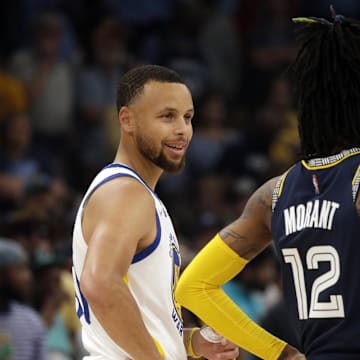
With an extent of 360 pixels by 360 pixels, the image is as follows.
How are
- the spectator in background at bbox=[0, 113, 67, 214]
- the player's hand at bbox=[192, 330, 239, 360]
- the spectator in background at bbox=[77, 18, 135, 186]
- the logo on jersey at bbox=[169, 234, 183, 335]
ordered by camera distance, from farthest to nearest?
the spectator in background at bbox=[77, 18, 135, 186] → the spectator in background at bbox=[0, 113, 67, 214] → the player's hand at bbox=[192, 330, 239, 360] → the logo on jersey at bbox=[169, 234, 183, 335]

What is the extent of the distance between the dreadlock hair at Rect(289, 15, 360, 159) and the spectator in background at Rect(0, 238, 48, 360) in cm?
340

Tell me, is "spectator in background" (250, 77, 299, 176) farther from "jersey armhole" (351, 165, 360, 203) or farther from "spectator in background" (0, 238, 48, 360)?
"jersey armhole" (351, 165, 360, 203)

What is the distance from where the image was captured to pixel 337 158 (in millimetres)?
3961

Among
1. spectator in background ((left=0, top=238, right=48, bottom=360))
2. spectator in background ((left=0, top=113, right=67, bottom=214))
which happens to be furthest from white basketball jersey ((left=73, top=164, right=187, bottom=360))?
spectator in background ((left=0, top=113, right=67, bottom=214))

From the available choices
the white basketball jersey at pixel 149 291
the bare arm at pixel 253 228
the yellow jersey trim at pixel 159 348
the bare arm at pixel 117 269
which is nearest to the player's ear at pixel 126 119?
the white basketball jersey at pixel 149 291

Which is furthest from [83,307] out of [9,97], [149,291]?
[9,97]

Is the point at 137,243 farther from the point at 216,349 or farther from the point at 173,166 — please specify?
the point at 216,349

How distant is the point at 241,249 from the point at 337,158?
2.02 feet

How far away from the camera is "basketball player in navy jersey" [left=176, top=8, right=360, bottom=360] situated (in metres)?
3.82

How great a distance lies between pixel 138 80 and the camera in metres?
4.60

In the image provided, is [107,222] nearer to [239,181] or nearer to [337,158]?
[337,158]

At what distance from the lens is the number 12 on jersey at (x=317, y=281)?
3836 millimetres

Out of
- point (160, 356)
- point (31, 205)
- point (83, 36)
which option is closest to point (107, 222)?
point (160, 356)

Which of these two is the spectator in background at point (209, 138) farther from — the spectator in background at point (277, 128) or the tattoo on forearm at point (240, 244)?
the tattoo on forearm at point (240, 244)
